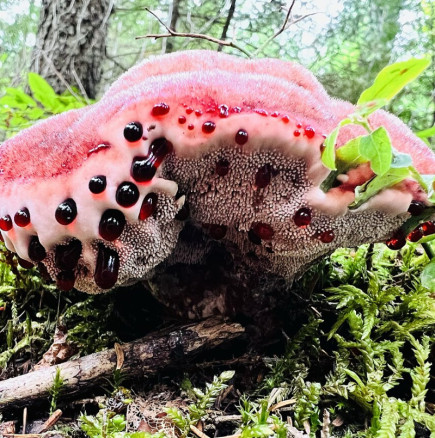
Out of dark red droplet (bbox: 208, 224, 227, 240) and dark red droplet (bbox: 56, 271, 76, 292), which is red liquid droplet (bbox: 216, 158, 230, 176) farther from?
dark red droplet (bbox: 56, 271, 76, 292)

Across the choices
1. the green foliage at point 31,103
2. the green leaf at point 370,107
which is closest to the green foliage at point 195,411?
the green leaf at point 370,107

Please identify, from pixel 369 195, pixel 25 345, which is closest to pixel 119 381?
pixel 25 345

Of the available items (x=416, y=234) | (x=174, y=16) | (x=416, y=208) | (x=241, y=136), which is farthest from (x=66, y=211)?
(x=174, y=16)

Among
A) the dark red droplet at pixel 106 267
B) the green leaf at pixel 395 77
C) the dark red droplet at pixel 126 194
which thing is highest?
the green leaf at pixel 395 77

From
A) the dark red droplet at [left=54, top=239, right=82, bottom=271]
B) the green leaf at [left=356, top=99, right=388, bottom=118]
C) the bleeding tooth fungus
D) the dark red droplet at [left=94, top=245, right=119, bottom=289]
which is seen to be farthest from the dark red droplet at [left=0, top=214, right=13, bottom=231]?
the green leaf at [left=356, top=99, right=388, bottom=118]

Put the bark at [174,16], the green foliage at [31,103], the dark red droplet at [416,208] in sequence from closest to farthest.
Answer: the dark red droplet at [416,208] → the green foliage at [31,103] → the bark at [174,16]

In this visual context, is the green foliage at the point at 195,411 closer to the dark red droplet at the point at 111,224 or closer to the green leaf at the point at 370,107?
the dark red droplet at the point at 111,224

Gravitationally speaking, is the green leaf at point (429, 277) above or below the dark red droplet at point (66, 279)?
above
